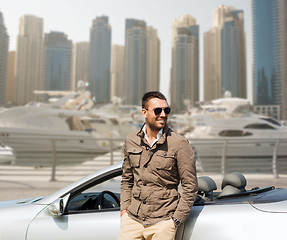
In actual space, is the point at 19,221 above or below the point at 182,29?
below

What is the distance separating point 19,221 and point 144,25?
94015mm

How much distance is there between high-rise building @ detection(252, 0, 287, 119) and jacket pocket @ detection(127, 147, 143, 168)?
80350 mm

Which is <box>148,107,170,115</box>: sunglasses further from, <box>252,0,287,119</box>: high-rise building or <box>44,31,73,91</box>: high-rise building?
<box>252,0,287,119</box>: high-rise building

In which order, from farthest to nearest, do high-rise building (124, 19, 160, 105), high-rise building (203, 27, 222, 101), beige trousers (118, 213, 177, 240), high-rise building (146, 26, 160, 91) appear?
high-rise building (146, 26, 160, 91)
high-rise building (124, 19, 160, 105)
high-rise building (203, 27, 222, 101)
beige trousers (118, 213, 177, 240)

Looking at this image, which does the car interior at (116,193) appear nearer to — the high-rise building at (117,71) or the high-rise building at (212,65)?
the high-rise building at (117,71)

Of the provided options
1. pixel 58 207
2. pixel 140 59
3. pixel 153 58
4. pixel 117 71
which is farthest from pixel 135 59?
pixel 58 207

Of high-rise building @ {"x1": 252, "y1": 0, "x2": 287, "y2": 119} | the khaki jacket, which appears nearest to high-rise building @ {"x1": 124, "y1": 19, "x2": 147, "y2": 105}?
high-rise building @ {"x1": 252, "y1": 0, "x2": 287, "y2": 119}

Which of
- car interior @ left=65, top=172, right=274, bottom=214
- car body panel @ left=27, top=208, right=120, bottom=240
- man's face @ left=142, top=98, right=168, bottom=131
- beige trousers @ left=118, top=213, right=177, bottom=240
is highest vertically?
man's face @ left=142, top=98, right=168, bottom=131

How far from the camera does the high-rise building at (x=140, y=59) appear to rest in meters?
81.4

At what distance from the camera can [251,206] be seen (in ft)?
4.73

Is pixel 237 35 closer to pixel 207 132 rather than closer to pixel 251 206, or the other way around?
pixel 207 132

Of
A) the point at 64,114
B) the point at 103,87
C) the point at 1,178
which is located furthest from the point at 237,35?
the point at 1,178

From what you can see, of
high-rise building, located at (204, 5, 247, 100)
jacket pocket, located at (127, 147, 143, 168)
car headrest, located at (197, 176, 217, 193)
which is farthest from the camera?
high-rise building, located at (204, 5, 247, 100)

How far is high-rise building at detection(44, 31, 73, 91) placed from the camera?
7244cm
